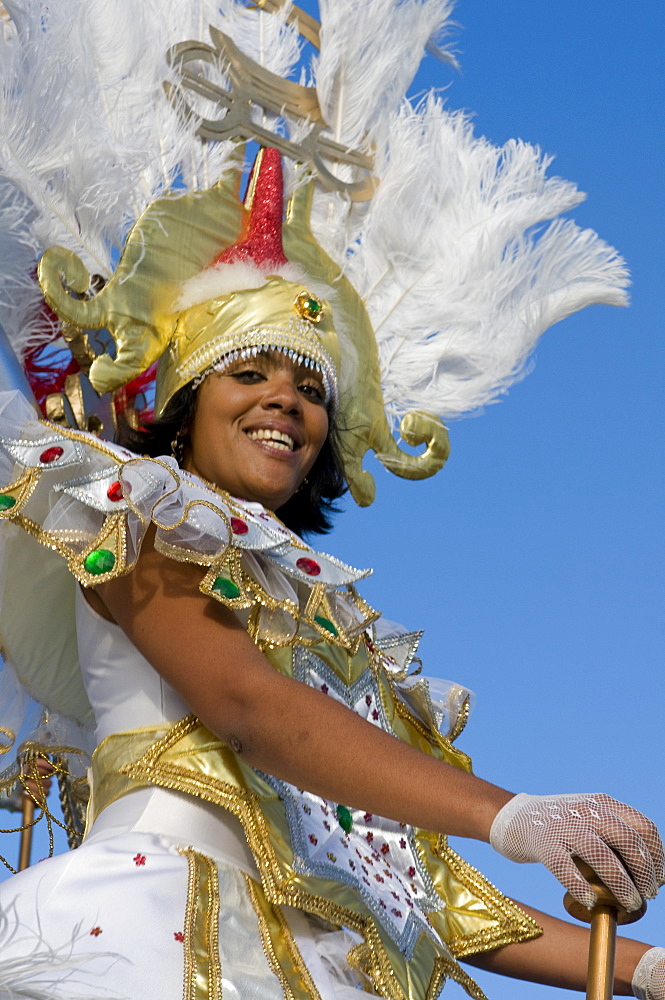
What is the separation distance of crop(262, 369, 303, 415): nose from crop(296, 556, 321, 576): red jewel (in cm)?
59

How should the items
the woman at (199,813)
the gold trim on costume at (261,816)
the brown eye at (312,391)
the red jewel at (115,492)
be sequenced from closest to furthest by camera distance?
the woman at (199,813)
the gold trim on costume at (261,816)
the red jewel at (115,492)
the brown eye at (312,391)

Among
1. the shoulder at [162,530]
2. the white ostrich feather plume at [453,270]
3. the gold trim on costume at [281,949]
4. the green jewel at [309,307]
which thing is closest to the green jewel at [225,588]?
the shoulder at [162,530]

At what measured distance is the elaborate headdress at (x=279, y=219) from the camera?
12.4 ft

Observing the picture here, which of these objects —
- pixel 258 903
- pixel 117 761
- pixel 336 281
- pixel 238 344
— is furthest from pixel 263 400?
pixel 258 903

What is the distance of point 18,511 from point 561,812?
4.44 feet

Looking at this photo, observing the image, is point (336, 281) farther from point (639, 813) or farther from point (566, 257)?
point (639, 813)

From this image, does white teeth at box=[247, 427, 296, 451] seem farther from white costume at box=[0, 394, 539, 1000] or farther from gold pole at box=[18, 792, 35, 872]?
gold pole at box=[18, 792, 35, 872]

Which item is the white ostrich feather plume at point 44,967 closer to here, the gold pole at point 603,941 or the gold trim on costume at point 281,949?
the gold trim on costume at point 281,949

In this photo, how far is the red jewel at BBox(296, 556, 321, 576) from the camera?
3.22 meters

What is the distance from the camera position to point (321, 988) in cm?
285

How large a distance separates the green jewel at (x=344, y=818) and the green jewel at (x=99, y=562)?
78 centimetres

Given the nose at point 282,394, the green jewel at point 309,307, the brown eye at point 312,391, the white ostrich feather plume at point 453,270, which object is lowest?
the nose at point 282,394

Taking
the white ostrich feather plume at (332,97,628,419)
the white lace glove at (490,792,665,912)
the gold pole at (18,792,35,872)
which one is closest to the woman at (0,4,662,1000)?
the white lace glove at (490,792,665,912)

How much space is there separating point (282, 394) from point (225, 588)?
833 millimetres
